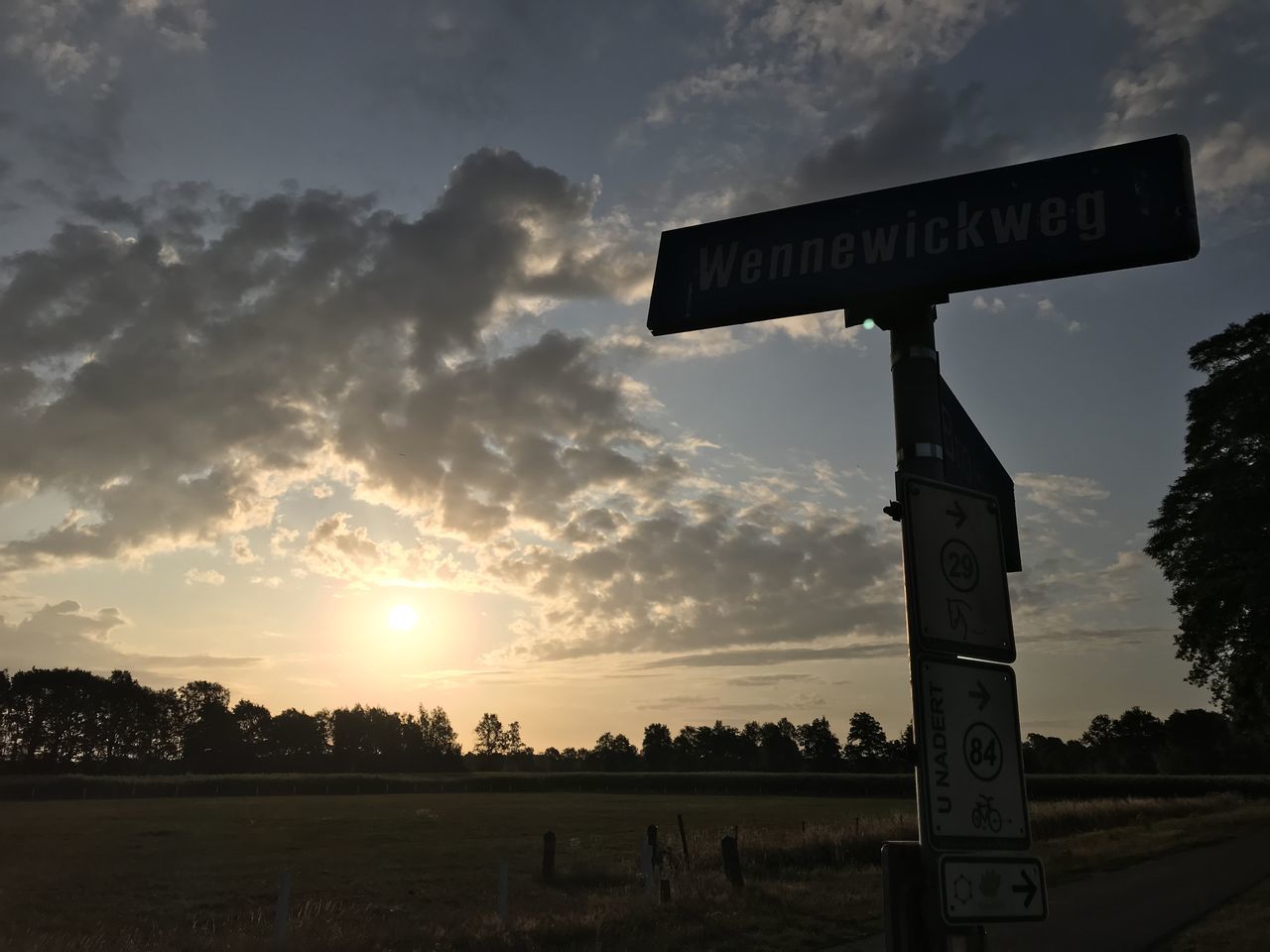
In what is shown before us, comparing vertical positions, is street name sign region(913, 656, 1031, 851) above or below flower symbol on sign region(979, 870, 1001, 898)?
above

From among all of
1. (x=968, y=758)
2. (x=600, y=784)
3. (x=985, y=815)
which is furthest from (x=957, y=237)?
(x=600, y=784)

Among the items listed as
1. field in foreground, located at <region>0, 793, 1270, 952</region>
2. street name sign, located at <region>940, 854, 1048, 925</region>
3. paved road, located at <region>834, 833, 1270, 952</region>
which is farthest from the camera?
field in foreground, located at <region>0, 793, 1270, 952</region>

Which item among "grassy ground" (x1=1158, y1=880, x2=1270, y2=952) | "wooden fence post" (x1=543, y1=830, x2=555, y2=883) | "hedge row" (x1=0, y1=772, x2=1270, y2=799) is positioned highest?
"grassy ground" (x1=1158, y1=880, x2=1270, y2=952)

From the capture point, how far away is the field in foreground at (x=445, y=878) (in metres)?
14.5

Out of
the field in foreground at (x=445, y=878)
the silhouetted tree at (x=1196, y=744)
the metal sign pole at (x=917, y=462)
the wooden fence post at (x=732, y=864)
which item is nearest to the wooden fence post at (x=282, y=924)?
the field in foreground at (x=445, y=878)

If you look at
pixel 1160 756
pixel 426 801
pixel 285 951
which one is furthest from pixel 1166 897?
pixel 1160 756

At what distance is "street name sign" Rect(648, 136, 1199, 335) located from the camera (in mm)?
3059

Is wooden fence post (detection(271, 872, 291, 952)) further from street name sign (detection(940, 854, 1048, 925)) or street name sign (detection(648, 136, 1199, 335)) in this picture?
street name sign (detection(940, 854, 1048, 925))

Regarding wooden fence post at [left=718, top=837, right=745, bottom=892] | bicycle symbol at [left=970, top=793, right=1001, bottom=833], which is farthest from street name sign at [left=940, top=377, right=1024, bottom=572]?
wooden fence post at [left=718, top=837, right=745, bottom=892]

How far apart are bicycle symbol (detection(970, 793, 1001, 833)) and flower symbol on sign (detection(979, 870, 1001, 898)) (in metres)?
0.11

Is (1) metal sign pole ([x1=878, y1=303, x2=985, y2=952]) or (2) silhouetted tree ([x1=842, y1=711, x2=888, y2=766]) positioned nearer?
(1) metal sign pole ([x1=878, y1=303, x2=985, y2=952])

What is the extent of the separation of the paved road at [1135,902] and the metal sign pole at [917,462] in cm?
1117

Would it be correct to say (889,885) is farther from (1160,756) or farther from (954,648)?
(1160,756)

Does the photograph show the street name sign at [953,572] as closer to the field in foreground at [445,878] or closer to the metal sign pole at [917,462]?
the metal sign pole at [917,462]
